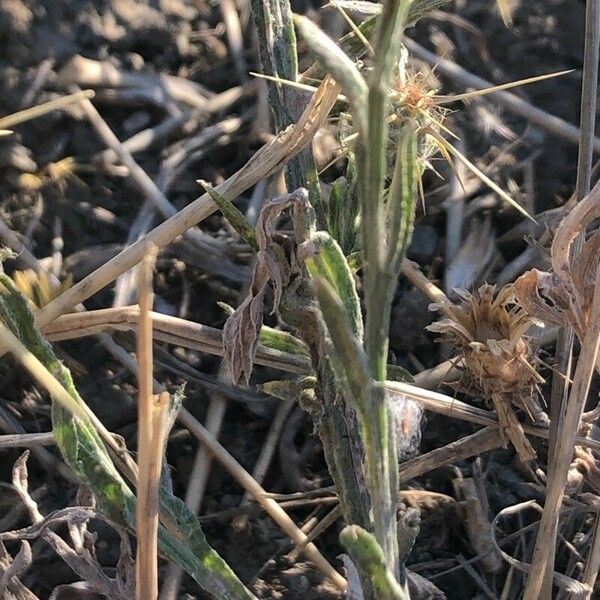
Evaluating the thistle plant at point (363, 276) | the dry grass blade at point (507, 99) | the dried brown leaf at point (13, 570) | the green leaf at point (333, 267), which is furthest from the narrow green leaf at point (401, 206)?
the dry grass blade at point (507, 99)

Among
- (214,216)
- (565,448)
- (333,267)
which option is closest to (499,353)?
(565,448)

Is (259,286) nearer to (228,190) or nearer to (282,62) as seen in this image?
(228,190)

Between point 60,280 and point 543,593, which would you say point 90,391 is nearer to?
point 60,280

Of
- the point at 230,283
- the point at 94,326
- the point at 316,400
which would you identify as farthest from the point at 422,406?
the point at 230,283

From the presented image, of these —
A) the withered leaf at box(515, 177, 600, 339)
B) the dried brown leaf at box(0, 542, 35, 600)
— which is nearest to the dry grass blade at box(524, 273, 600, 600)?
the withered leaf at box(515, 177, 600, 339)

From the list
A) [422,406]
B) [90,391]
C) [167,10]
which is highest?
[167,10]

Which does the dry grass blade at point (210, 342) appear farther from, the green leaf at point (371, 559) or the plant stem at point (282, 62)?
the green leaf at point (371, 559)

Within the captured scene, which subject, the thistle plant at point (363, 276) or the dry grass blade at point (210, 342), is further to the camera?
the dry grass blade at point (210, 342)
